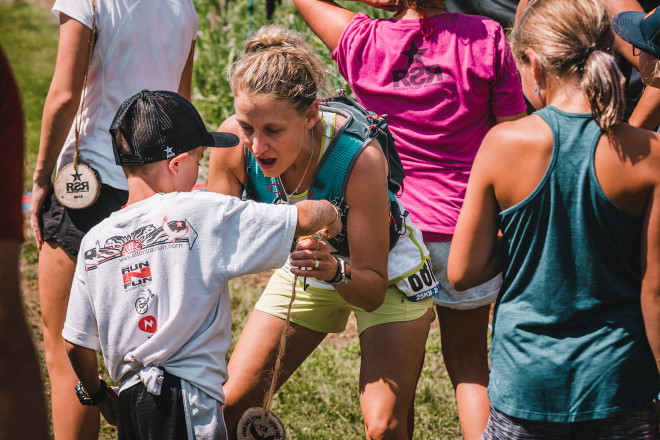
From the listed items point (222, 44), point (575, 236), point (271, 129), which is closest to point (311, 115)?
point (271, 129)

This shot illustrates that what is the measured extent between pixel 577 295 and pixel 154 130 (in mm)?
1360

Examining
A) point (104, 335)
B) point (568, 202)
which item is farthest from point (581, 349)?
point (104, 335)

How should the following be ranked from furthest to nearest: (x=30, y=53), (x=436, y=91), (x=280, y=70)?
(x=30, y=53), (x=436, y=91), (x=280, y=70)

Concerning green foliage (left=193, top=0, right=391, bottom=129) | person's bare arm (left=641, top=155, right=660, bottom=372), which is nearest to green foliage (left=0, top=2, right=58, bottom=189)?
green foliage (left=193, top=0, right=391, bottom=129)

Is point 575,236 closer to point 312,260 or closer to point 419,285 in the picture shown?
point 312,260

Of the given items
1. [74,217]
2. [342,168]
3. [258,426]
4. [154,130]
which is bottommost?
[258,426]

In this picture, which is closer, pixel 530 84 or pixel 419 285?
pixel 530 84

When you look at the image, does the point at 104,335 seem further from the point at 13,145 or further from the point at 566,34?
the point at 566,34

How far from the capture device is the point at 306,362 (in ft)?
14.3

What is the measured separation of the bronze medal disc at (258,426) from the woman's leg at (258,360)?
391 millimetres

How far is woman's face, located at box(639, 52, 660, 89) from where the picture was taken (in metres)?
2.69

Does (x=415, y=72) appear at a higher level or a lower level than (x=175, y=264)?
higher

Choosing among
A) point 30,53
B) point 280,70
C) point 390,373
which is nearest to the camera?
point 280,70

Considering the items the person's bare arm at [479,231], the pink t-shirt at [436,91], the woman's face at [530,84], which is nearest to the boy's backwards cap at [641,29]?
the pink t-shirt at [436,91]
